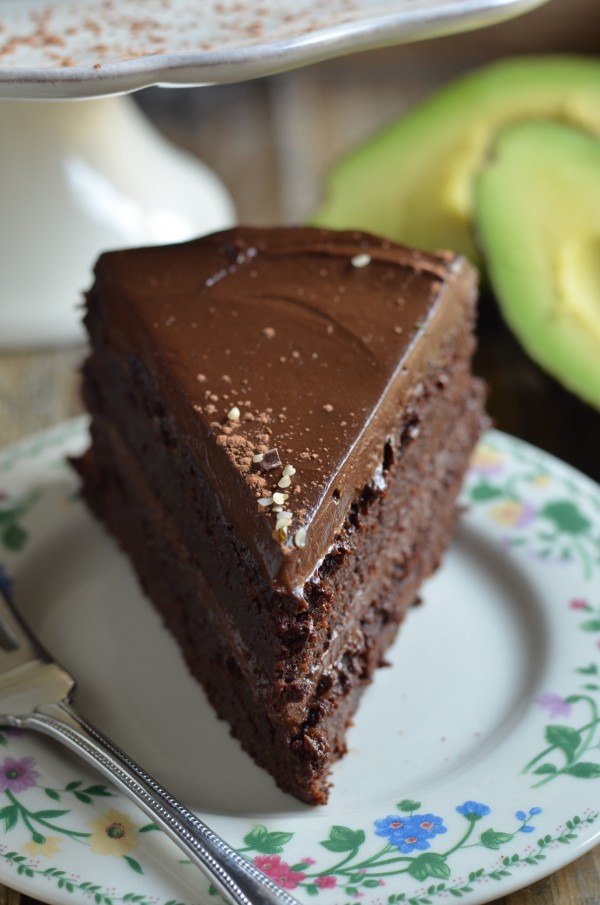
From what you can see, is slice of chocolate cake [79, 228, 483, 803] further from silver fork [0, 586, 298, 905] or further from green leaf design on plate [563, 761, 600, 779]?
green leaf design on plate [563, 761, 600, 779]

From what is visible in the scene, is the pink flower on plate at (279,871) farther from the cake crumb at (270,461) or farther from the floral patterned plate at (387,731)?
the cake crumb at (270,461)

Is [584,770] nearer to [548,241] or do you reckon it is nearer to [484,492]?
[484,492]

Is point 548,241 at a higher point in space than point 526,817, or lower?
higher

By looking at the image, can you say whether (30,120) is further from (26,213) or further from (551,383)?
(551,383)

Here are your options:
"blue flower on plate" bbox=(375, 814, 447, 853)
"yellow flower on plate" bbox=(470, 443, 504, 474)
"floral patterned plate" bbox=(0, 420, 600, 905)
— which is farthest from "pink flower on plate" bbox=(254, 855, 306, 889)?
"yellow flower on plate" bbox=(470, 443, 504, 474)

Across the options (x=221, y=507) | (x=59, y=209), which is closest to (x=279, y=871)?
(x=221, y=507)

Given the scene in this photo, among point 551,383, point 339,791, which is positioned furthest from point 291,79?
point 339,791
